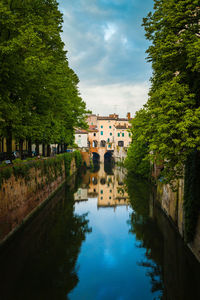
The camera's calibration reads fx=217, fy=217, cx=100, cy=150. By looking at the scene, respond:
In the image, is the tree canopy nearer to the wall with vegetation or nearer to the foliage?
the foliage

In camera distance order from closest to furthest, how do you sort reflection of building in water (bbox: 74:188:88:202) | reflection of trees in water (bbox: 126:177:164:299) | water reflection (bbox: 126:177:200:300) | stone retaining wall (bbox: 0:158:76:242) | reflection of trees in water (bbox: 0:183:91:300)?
reflection of trees in water (bbox: 0:183:91:300) → water reflection (bbox: 126:177:200:300) → reflection of trees in water (bbox: 126:177:164:299) → stone retaining wall (bbox: 0:158:76:242) → reflection of building in water (bbox: 74:188:88:202)

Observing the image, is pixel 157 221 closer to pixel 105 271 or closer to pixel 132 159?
pixel 105 271

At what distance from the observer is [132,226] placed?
54.7 ft

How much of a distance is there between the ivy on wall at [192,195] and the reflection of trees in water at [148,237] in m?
2.18

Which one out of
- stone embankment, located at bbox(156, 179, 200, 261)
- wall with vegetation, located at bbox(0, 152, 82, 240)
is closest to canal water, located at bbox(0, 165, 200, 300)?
stone embankment, located at bbox(156, 179, 200, 261)

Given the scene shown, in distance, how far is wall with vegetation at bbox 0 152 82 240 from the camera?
11617mm

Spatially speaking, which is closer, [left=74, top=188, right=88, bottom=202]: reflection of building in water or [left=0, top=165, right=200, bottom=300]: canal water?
[left=0, top=165, right=200, bottom=300]: canal water

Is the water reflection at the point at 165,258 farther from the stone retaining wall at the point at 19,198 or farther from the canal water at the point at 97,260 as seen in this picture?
the stone retaining wall at the point at 19,198

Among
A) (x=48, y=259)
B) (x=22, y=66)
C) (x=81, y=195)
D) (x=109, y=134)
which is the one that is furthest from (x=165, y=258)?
(x=109, y=134)

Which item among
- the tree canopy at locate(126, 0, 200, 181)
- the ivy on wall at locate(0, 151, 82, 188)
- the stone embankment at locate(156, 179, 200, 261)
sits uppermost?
the tree canopy at locate(126, 0, 200, 181)

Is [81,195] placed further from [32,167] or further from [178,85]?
[178,85]

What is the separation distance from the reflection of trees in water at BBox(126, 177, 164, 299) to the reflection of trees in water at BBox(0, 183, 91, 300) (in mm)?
3588

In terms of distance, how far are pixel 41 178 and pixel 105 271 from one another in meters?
10.5

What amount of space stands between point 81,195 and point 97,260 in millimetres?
15554
